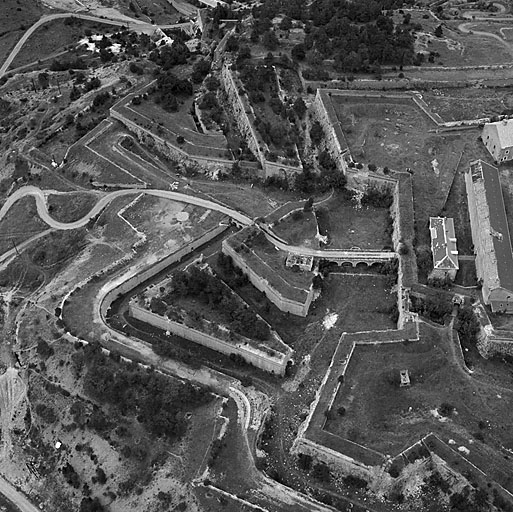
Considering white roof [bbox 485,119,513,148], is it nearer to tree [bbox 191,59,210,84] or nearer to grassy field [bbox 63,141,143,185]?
grassy field [bbox 63,141,143,185]

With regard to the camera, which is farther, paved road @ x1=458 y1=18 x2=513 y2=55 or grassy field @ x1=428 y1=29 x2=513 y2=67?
paved road @ x1=458 y1=18 x2=513 y2=55

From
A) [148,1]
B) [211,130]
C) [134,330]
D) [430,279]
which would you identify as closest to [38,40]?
[148,1]

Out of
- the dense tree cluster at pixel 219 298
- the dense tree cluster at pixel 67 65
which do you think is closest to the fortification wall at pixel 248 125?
the dense tree cluster at pixel 219 298

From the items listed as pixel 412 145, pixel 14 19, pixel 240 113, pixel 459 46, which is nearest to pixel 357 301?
pixel 412 145

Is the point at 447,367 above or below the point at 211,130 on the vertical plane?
below

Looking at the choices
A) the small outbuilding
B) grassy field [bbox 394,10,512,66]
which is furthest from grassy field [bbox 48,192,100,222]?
grassy field [bbox 394,10,512,66]

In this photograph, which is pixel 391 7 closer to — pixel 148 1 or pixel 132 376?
pixel 148 1
